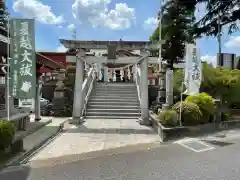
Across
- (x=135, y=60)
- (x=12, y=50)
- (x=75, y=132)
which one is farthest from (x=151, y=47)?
(x=12, y=50)

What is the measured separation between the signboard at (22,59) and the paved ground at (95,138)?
6.11 feet

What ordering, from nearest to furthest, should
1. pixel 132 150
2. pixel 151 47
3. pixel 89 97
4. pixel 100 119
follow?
pixel 132 150 → pixel 151 47 → pixel 100 119 → pixel 89 97

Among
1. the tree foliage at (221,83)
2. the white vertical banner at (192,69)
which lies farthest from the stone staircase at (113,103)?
the white vertical banner at (192,69)

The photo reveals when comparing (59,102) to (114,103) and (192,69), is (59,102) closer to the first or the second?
(114,103)

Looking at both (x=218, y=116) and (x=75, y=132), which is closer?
(x=75, y=132)

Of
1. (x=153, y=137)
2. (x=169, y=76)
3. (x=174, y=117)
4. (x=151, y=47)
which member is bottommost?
(x=153, y=137)

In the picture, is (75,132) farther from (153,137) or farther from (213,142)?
(213,142)

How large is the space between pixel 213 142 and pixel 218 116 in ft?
11.8

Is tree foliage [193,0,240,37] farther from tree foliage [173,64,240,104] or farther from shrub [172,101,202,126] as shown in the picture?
shrub [172,101,202,126]

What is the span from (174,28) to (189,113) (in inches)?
818

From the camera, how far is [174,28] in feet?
101

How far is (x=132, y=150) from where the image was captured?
873 centimetres

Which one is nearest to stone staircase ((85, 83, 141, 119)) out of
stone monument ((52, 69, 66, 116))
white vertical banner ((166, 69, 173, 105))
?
stone monument ((52, 69, 66, 116))

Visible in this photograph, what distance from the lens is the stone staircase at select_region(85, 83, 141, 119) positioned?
1642 cm
